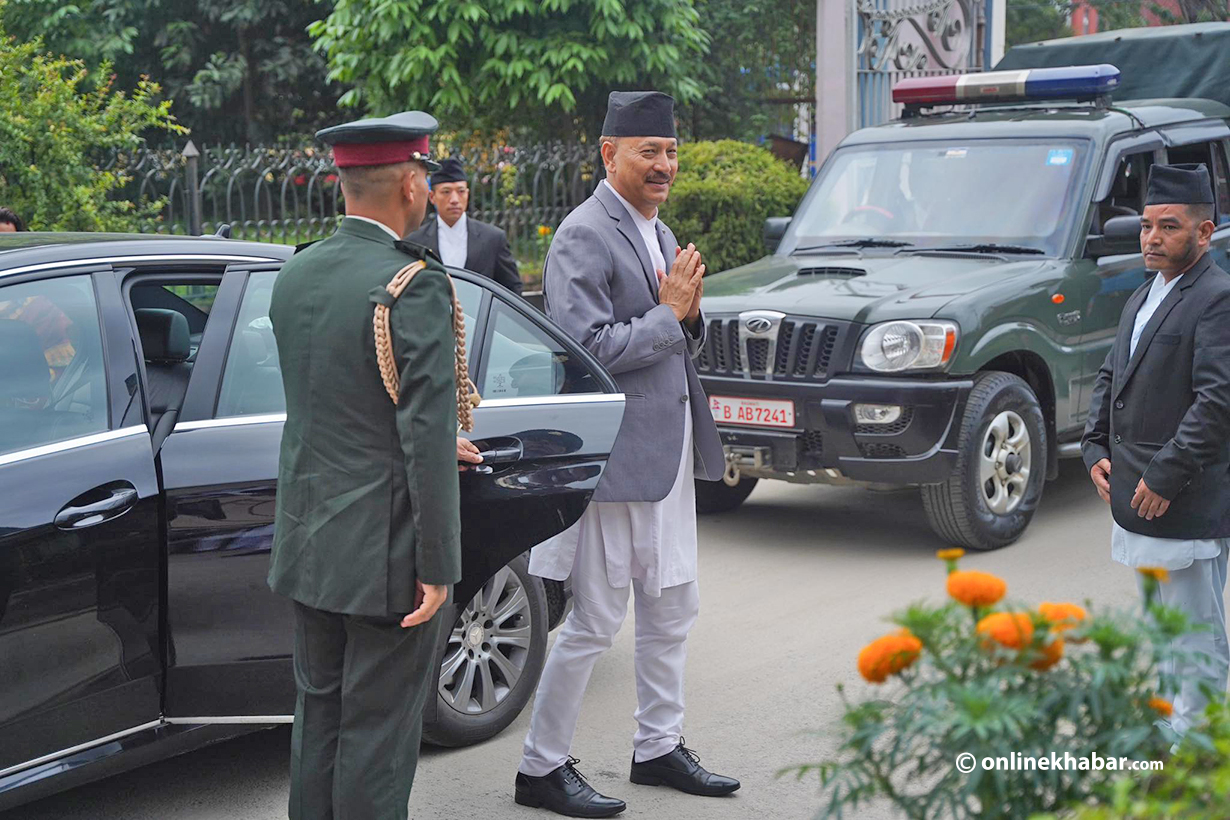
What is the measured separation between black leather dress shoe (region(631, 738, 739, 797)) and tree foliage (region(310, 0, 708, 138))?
9.22 meters

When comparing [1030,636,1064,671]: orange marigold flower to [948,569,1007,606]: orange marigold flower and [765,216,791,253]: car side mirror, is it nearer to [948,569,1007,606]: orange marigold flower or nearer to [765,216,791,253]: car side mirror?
[948,569,1007,606]: orange marigold flower

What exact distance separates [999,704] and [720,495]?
6109 mm

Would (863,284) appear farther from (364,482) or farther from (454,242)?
(364,482)

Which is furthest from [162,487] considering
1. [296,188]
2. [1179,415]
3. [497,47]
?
[497,47]

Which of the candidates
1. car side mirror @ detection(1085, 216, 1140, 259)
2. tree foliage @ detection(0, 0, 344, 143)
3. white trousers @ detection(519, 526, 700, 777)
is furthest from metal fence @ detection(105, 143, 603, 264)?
tree foliage @ detection(0, 0, 344, 143)

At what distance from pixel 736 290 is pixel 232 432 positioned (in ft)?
13.0

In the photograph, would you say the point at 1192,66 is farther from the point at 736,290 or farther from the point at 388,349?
the point at 388,349

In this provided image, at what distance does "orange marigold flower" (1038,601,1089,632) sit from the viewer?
1.81 metres

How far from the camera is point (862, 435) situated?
21.7 ft

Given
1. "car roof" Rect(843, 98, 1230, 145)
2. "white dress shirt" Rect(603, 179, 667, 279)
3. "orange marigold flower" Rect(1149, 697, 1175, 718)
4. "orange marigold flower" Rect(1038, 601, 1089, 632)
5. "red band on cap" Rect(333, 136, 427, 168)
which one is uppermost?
"red band on cap" Rect(333, 136, 427, 168)

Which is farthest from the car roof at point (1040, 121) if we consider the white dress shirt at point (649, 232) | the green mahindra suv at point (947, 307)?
the white dress shirt at point (649, 232)

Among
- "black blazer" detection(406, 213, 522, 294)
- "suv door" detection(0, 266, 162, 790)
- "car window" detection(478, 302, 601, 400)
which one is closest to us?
"suv door" detection(0, 266, 162, 790)

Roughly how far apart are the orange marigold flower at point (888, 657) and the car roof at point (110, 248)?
2.64 meters

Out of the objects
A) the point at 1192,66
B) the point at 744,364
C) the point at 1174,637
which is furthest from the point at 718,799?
the point at 1192,66
